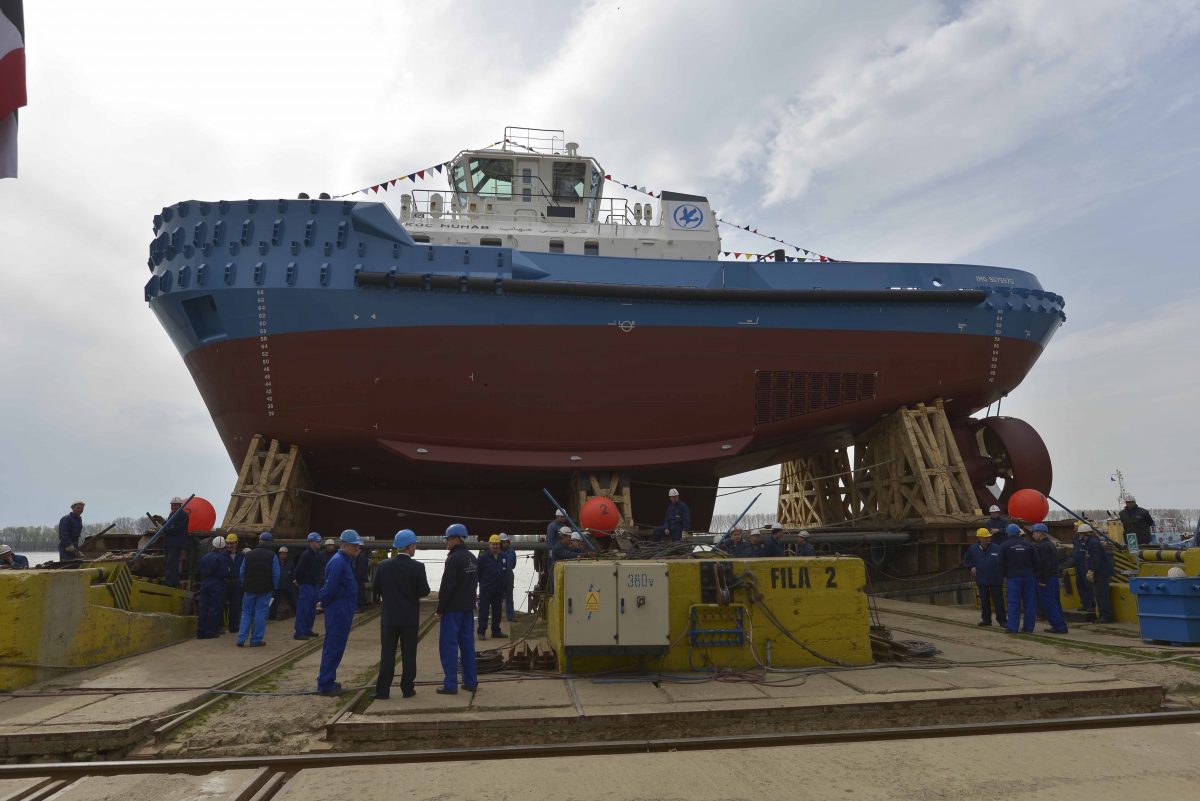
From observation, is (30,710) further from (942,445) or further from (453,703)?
(942,445)

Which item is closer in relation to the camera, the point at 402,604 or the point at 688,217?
the point at 402,604

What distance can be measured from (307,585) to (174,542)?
2.72 m

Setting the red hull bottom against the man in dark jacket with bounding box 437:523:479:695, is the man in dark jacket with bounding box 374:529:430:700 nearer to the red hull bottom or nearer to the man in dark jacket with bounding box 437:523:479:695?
the man in dark jacket with bounding box 437:523:479:695

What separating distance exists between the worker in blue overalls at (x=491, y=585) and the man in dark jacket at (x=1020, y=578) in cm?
616

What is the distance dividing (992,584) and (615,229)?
10.2 meters

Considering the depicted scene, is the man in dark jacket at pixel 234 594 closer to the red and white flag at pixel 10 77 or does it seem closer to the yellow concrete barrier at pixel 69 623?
the yellow concrete barrier at pixel 69 623

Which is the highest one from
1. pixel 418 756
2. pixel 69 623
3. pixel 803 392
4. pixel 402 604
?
pixel 803 392

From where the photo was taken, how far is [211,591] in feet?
29.0

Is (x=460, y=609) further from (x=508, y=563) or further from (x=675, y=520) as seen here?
(x=675, y=520)

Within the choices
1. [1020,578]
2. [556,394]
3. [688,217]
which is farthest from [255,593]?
[688,217]

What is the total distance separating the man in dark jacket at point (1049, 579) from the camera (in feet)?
27.4

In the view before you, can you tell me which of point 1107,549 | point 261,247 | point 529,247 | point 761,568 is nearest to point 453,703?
point 761,568

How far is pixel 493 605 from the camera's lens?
9125 millimetres

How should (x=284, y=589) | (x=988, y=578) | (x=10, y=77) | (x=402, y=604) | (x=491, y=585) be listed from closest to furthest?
(x=402, y=604) < (x=10, y=77) < (x=491, y=585) < (x=988, y=578) < (x=284, y=589)
